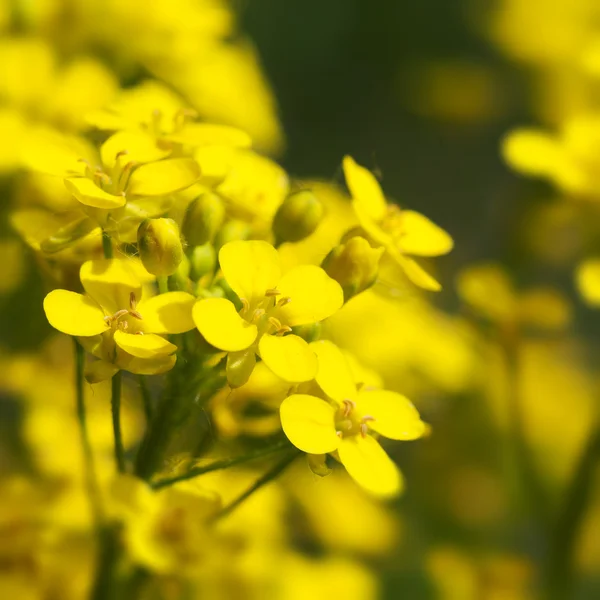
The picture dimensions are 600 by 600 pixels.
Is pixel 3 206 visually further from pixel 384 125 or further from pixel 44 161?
pixel 384 125

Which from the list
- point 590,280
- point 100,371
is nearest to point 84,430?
point 100,371

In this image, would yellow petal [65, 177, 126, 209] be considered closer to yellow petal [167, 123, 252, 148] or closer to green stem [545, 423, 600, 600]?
yellow petal [167, 123, 252, 148]

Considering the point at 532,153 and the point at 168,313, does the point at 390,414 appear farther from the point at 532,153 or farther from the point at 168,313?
the point at 532,153

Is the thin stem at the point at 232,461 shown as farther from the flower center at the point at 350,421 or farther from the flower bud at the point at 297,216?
the flower bud at the point at 297,216

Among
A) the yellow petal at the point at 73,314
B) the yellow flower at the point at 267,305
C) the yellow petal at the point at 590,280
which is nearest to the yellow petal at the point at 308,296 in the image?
the yellow flower at the point at 267,305

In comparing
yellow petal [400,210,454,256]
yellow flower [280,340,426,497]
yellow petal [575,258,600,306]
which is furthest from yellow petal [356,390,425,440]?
yellow petal [575,258,600,306]

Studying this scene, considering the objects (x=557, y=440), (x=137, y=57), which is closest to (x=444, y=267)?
(x=557, y=440)
